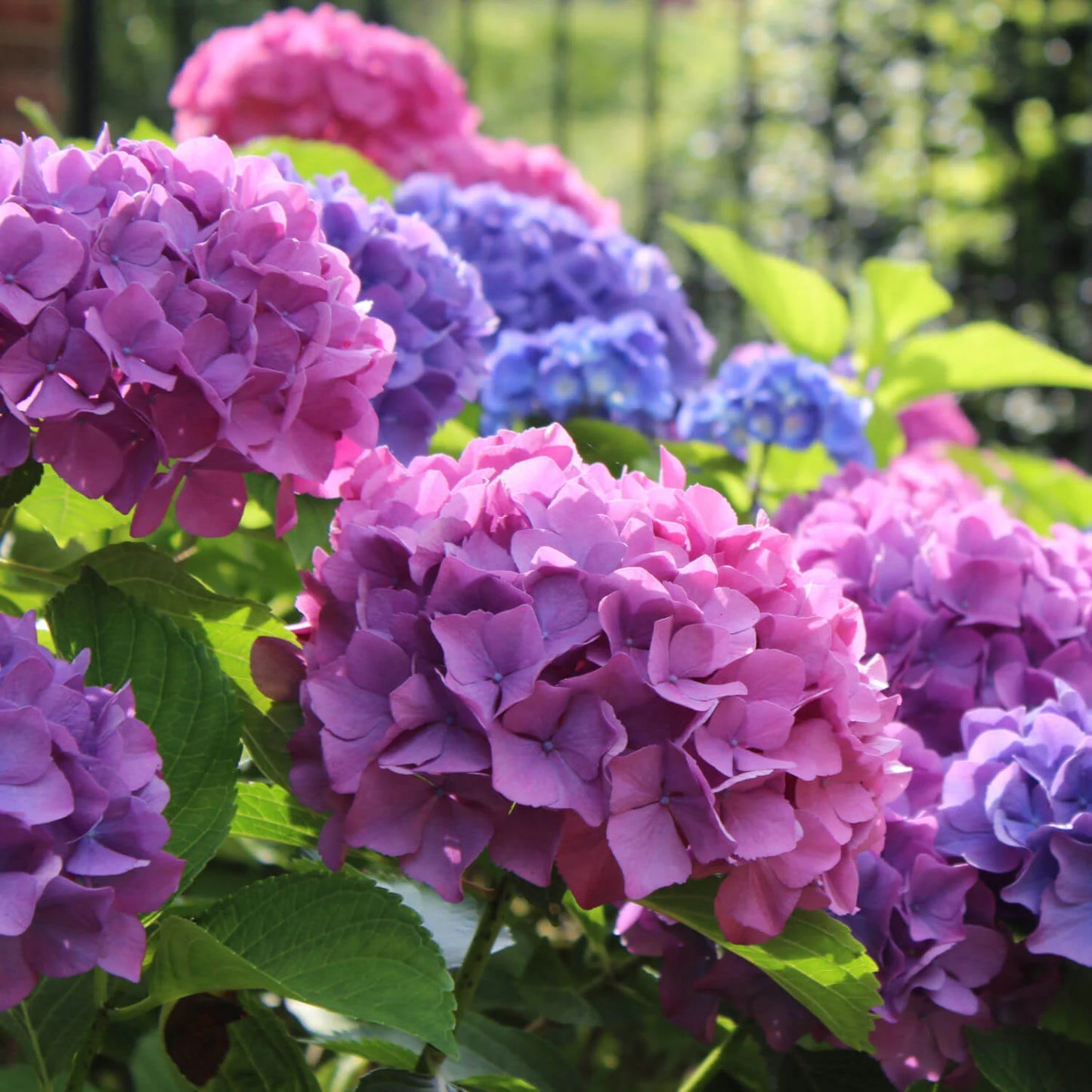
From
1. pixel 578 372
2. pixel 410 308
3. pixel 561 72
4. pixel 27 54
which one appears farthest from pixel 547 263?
pixel 561 72

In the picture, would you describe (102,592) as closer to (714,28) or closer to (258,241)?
(258,241)

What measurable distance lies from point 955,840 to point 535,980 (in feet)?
0.90

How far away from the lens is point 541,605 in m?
0.54

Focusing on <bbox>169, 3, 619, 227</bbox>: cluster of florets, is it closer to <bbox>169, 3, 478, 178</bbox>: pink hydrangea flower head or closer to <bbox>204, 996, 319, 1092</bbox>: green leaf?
<bbox>169, 3, 478, 178</bbox>: pink hydrangea flower head

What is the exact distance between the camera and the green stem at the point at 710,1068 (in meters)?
0.73

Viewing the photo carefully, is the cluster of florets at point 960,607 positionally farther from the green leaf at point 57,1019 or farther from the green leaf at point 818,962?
the green leaf at point 57,1019

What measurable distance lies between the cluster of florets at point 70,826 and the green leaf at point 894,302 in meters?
0.89

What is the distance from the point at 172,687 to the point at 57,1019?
0.19m

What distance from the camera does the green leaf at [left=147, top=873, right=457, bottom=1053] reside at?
20.1 inches

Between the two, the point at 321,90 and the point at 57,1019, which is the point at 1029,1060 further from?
the point at 321,90

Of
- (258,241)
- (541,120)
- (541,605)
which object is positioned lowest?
(541,120)

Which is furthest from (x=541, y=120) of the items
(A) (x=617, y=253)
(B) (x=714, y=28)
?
(A) (x=617, y=253)

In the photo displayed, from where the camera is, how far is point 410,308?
0.78m

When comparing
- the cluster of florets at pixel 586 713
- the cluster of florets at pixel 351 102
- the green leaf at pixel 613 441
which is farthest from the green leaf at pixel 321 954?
the cluster of florets at pixel 351 102
